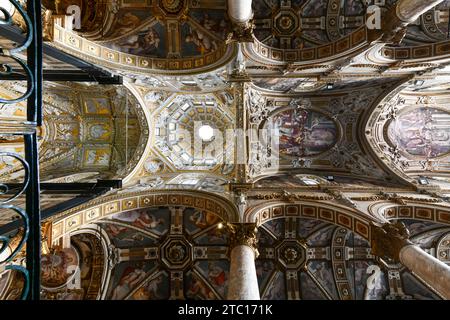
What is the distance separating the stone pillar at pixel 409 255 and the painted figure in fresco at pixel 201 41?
29.1ft

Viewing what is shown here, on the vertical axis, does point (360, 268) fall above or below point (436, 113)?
below

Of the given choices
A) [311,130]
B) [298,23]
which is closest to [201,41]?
[298,23]

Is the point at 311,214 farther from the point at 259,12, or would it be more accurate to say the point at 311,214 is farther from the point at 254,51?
the point at 259,12

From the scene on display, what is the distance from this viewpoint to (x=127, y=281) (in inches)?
425

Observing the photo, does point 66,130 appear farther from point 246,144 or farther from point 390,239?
point 390,239

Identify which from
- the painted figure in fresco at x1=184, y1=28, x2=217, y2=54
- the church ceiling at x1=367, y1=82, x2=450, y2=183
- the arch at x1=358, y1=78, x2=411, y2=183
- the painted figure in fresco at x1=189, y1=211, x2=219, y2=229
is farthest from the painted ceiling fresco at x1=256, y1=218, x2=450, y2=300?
the painted figure in fresco at x1=184, y1=28, x2=217, y2=54

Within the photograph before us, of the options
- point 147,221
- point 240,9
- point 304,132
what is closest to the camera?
point 240,9

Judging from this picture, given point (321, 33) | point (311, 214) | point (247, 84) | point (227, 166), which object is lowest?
point (311, 214)

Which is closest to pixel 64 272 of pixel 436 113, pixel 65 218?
pixel 65 218

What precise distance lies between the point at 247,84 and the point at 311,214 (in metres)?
5.89

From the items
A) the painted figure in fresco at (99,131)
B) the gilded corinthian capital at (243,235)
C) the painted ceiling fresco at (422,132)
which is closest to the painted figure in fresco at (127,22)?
the painted figure in fresco at (99,131)

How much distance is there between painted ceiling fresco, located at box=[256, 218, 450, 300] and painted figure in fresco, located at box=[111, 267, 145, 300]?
15.5 ft

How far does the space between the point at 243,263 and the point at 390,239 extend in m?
3.74

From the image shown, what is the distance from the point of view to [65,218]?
295 inches
